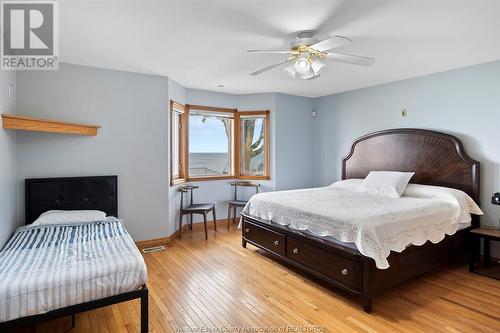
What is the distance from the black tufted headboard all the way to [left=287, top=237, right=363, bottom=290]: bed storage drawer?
234 centimetres

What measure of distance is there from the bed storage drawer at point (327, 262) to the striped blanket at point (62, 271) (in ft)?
5.21

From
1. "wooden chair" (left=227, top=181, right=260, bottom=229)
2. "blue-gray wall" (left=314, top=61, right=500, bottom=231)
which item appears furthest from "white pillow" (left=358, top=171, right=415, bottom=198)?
"wooden chair" (left=227, top=181, right=260, bottom=229)

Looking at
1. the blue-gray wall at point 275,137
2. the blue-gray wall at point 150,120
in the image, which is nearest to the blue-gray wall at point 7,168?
the blue-gray wall at point 150,120

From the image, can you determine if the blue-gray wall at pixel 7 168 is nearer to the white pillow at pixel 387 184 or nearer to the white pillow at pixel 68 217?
the white pillow at pixel 68 217

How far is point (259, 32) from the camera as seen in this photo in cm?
250

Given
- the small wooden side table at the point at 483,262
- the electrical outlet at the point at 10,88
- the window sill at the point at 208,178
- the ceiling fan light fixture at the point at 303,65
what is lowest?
the small wooden side table at the point at 483,262

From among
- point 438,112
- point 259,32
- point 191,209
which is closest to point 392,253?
point 259,32

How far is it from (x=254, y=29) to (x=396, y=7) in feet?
3.67

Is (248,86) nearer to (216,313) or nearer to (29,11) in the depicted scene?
(29,11)

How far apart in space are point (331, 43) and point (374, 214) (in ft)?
5.09

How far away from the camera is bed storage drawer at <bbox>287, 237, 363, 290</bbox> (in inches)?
93.3

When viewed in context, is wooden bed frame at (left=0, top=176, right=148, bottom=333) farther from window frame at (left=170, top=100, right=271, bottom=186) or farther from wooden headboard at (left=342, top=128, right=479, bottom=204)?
wooden headboard at (left=342, top=128, right=479, bottom=204)

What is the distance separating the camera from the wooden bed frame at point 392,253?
7.87 ft

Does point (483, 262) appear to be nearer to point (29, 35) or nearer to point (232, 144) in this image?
point (232, 144)
